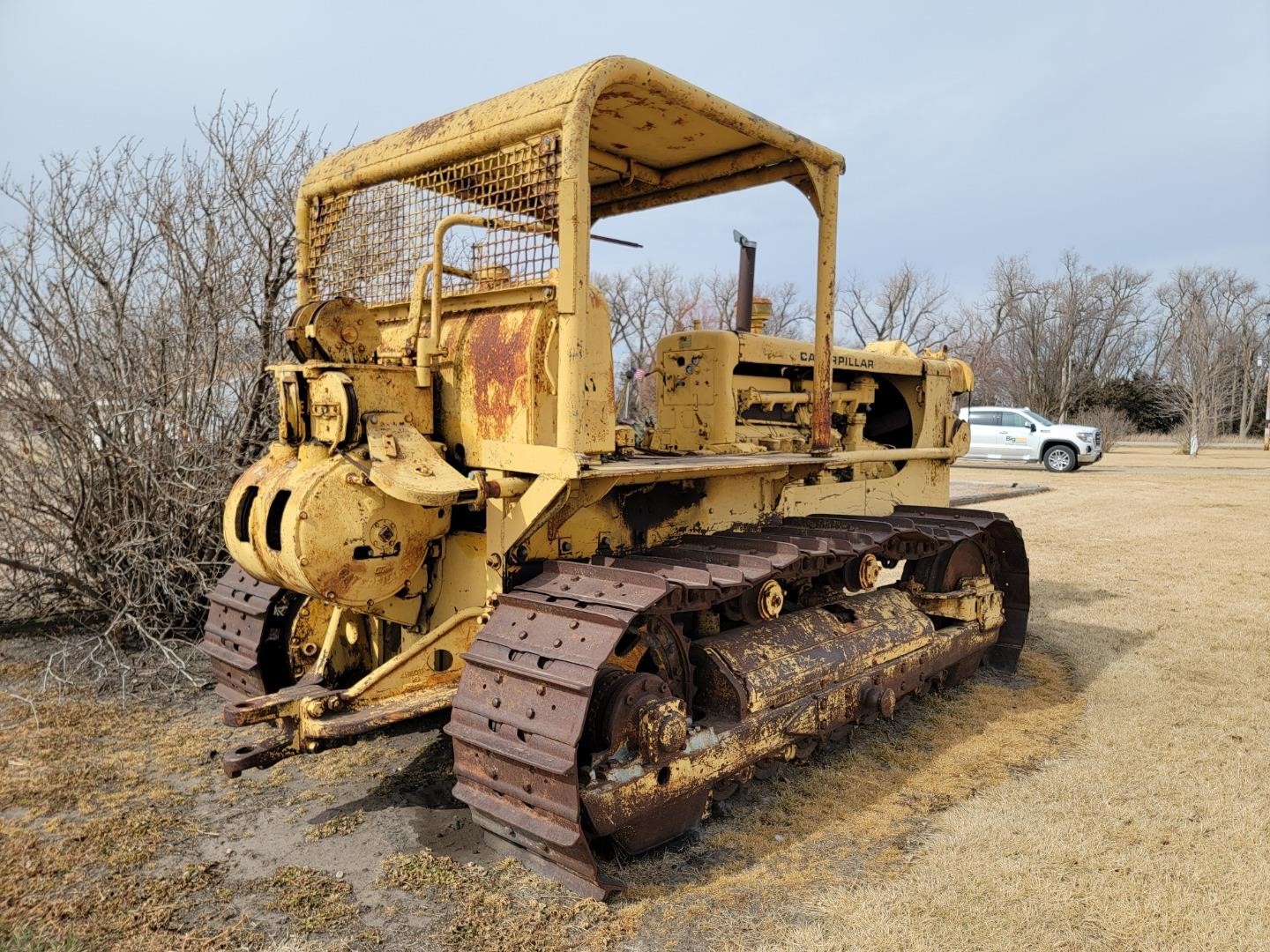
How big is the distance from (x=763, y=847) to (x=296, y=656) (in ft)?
8.27

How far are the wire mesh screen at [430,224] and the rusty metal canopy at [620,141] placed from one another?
7 cm

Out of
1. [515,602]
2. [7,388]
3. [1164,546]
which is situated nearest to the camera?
[515,602]

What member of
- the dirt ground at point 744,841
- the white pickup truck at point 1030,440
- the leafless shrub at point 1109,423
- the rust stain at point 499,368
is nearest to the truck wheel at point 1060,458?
the white pickup truck at point 1030,440

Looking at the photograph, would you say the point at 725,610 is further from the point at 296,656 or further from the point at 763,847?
the point at 296,656

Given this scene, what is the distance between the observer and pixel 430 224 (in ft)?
13.9

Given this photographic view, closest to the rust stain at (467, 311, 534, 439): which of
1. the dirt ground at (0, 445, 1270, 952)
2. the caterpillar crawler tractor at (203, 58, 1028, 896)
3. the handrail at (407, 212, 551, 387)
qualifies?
the caterpillar crawler tractor at (203, 58, 1028, 896)

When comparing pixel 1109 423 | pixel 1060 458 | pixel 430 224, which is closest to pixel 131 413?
pixel 430 224

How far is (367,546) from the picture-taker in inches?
146

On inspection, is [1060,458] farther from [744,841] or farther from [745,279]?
[744,841]

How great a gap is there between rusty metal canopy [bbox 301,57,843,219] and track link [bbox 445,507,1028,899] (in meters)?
1.65

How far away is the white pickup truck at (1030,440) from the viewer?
78.3ft

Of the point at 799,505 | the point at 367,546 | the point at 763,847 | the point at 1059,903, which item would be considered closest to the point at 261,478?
the point at 367,546

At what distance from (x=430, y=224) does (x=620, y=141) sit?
1286 millimetres

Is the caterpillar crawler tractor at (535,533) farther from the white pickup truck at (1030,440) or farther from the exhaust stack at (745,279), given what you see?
the white pickup truck at (1030,440)
